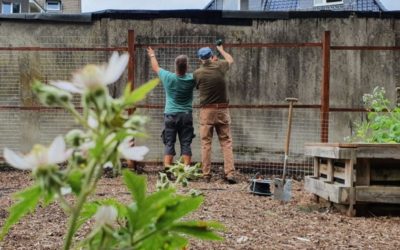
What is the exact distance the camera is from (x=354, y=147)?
207 inches

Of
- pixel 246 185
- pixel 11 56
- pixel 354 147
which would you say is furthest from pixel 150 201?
pixel 11 56

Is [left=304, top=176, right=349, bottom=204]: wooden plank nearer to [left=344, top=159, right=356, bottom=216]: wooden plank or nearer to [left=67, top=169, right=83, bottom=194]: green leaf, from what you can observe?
[left=344, top=159, right=356, bottom=216]: wooden plank

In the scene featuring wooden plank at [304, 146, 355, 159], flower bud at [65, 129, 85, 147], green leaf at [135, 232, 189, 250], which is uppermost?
flower bud at [65, 129, 85, 147]

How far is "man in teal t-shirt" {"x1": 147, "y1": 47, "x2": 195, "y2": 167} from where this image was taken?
7.87 meters

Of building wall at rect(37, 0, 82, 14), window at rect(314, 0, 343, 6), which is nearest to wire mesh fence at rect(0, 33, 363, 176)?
window at rect(314, 0, 343, 6)

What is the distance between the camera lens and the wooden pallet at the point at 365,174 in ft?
17.3

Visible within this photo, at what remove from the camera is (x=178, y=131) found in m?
8.10

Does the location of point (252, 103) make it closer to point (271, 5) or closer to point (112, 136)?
point (112, 136)

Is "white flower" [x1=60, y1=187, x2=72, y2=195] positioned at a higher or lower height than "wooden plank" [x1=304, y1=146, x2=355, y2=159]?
higher

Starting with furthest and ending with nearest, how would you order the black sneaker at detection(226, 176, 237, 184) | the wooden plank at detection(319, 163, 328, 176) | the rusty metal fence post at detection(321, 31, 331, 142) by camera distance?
the rusty metal fence post at detection(321, 31, 331, 142) → the black sneaker at detection(226, 176, 237, 184) → the wooden plank at detection(319, 163, 328, 176)

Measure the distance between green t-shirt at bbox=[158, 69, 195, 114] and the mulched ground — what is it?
65.2 inches

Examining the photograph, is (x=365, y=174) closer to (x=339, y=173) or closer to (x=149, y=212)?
(x=339, y=173)

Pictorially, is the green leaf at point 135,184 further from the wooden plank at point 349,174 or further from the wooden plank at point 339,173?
the wooden plank at point 339,173

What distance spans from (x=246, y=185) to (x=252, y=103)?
73.5 inches
